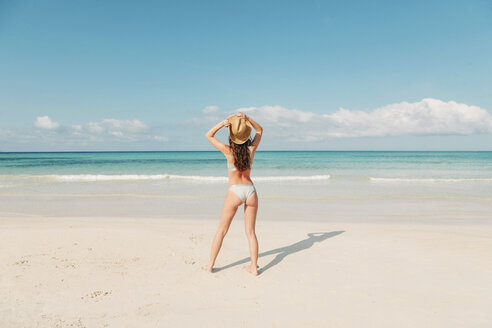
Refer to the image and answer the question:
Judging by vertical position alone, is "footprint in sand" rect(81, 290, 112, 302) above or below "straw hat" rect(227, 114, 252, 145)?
below

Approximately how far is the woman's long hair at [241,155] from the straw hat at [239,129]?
0.07 meters

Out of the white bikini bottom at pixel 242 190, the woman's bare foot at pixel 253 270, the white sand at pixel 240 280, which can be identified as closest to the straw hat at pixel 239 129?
the white bikini bottom at pixel 242 190

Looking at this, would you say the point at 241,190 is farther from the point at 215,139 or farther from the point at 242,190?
the point at 215,139

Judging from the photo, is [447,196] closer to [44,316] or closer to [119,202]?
[119,202]

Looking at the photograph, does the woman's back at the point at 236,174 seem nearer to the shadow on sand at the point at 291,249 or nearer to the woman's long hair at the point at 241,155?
the woman's long hair at the point at 241,155

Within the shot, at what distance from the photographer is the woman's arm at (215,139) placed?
166 inches

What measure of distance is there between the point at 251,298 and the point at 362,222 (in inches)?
233

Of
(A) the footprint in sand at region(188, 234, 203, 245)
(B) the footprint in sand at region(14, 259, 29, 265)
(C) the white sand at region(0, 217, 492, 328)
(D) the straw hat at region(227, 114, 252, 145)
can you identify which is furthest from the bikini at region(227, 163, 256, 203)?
(B) the footprint in sand at region(14, 259, 29, 265)

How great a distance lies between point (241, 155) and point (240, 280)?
1845mm

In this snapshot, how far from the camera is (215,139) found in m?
4.42

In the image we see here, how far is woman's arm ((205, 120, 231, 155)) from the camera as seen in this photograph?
13.8 ft

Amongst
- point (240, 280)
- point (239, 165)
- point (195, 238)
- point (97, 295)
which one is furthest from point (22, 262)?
point (239, 165)

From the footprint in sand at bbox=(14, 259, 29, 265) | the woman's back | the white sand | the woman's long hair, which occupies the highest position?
the woman's long hair

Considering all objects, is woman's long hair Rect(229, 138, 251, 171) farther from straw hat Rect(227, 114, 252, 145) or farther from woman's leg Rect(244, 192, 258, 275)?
woman's leg Rect(244, 192, 258, 275)
